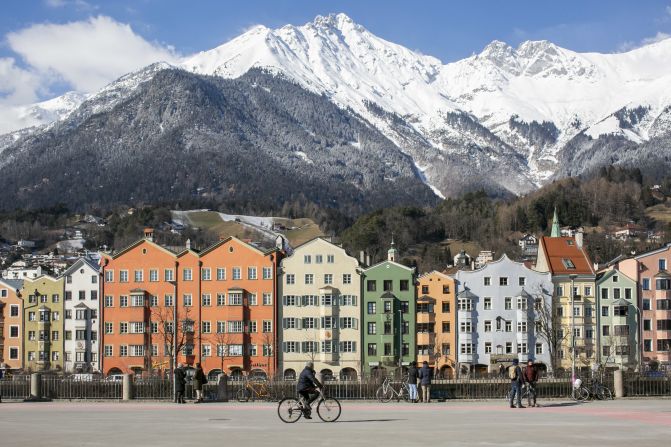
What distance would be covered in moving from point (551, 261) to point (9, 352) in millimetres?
59870

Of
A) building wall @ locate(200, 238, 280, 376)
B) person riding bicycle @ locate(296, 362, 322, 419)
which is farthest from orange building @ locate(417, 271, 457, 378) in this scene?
person riding bicycle @ locate(296, 362, 322, 419)

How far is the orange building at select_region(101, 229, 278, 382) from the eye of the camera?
112 metres

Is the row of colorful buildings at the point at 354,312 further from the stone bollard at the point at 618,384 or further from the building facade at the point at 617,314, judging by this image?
the stone bollard at the point at 618,384

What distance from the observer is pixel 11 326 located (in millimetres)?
128875

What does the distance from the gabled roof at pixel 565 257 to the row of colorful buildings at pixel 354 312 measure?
286 mm

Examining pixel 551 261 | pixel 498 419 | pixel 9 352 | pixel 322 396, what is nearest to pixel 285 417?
pixel 322 396

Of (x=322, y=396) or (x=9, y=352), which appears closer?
(x=322, y=396)

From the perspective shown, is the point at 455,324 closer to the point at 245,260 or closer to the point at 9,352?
the point at 245,260

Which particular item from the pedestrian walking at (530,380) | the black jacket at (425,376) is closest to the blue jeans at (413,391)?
the black jacket at (425,376)

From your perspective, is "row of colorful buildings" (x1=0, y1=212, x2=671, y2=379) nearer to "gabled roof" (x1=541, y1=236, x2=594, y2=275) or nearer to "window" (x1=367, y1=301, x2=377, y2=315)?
"window" (x1=367, y1=301, x2=377, y2=315)

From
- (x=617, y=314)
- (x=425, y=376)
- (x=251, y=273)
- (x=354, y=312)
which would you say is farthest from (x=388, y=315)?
(x=425, y=376)

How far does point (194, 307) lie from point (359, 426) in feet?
260

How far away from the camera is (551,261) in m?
120

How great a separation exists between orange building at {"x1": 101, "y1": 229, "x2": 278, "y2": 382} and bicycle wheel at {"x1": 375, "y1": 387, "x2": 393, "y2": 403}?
5695 cm
